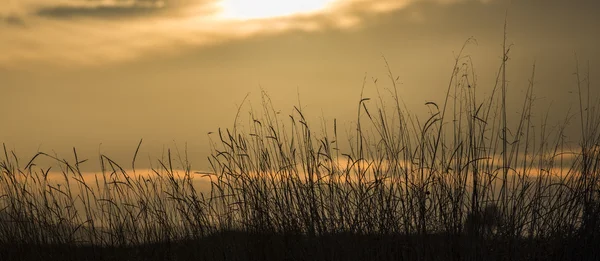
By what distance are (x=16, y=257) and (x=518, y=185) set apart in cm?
376

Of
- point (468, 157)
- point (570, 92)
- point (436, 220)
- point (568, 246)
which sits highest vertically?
point (570, 92)

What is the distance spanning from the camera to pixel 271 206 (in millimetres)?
4609

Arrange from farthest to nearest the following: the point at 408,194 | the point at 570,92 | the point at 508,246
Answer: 1. the point at 570,92
2. the point at 408,194
3. the point at 508,246

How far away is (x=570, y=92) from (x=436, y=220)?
1681 mm

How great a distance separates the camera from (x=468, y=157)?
4.19 meters

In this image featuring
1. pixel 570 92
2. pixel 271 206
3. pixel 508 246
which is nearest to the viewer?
pixel 508 246

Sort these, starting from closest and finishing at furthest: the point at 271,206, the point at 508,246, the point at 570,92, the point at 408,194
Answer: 1. the point at 508,246
2. the point at 408,194
3. the point at 271,206
4. the point at 570,92

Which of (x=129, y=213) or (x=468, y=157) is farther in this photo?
(x=129, y=213)

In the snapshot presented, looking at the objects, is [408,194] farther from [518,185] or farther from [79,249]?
[79,249]

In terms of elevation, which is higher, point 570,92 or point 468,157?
point 570,92

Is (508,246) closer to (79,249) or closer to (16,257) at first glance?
(79,249)

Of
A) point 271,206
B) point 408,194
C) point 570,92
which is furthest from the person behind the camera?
point 570,92

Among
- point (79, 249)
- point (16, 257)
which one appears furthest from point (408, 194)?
point (16, 257)

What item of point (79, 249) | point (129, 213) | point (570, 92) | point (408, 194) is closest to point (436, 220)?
point (408, 194)
